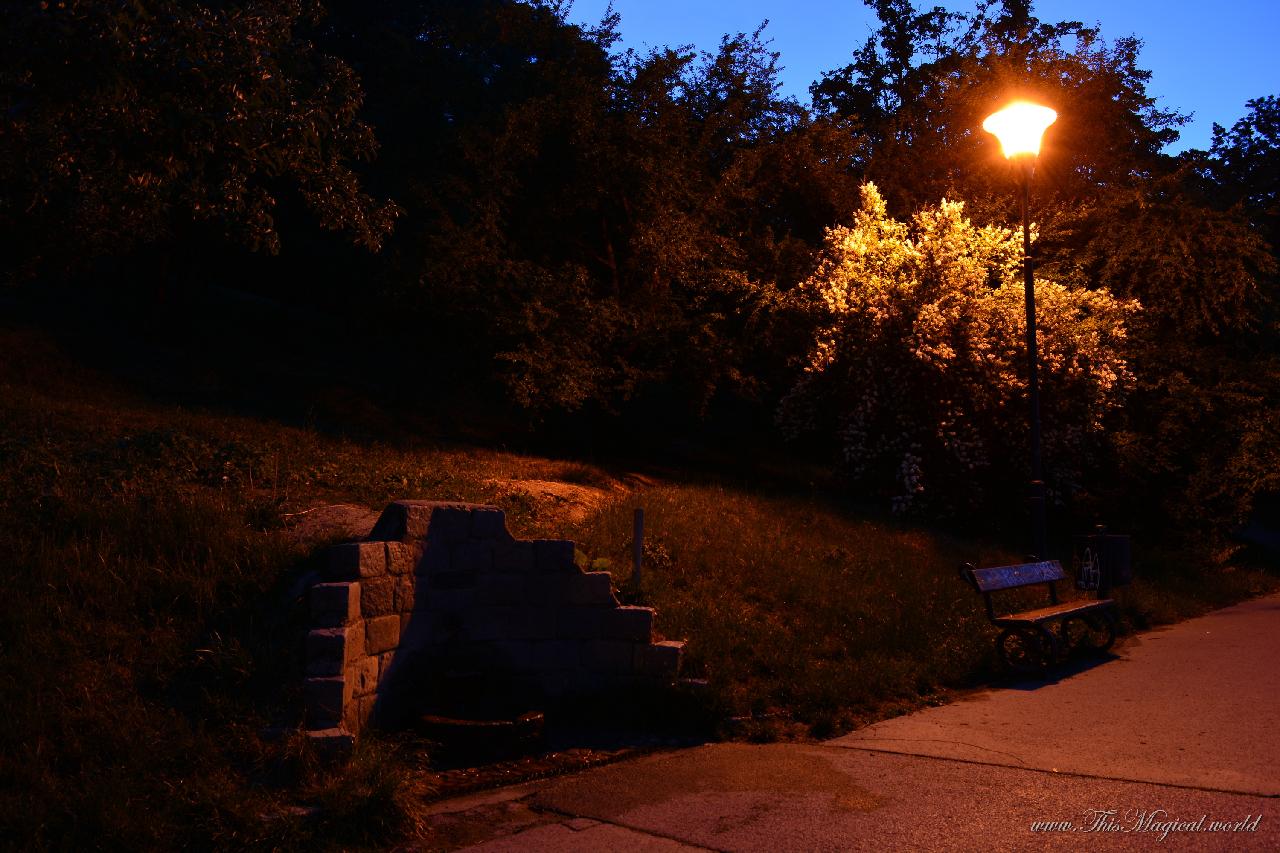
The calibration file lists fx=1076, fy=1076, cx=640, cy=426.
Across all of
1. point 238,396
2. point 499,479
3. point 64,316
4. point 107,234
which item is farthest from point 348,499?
point 64,316

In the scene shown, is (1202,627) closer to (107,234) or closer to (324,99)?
(324,99)

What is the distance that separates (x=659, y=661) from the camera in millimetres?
7945

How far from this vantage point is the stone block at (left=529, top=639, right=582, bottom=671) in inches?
312

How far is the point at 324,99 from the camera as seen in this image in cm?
1032

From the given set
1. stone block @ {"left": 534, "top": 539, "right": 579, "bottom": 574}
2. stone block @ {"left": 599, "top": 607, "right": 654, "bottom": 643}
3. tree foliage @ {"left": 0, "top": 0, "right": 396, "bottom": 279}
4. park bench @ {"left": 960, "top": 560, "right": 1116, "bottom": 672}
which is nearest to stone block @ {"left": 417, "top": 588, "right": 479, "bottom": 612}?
stone block @ {"left": 534, "top": 539, "right": 579, "bottom": 574}

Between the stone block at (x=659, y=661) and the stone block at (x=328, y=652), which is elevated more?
the stone block at (x=328, y=652)

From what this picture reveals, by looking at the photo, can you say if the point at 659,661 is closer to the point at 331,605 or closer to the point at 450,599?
the point at 450,599

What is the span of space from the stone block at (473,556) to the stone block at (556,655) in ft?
2.25

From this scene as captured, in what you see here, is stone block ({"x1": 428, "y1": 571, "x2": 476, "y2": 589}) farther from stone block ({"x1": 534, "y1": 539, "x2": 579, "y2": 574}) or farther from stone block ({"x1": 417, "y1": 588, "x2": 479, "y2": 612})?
stone block ({"x1": 534, "y1": 539, "x2": 579, "y2": 574})

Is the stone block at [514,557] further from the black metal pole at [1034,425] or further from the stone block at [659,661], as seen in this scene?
the black metal pole at [1034,425]

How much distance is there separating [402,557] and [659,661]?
2035 mm

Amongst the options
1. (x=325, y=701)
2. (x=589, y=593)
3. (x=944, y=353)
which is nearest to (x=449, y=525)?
(x=589, y=593)

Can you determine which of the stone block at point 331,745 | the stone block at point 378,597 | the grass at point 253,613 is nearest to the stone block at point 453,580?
the stone block at point 378,597

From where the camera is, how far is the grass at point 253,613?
534 cm
